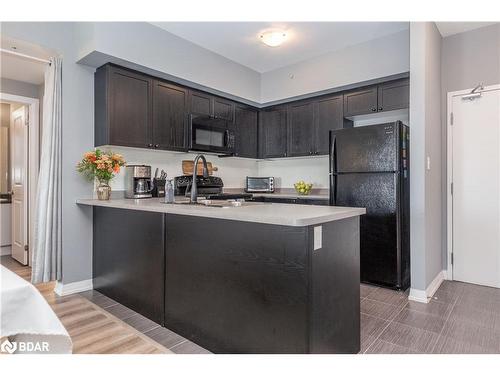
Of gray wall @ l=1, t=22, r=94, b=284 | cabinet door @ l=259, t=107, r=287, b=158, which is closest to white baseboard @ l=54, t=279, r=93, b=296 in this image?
gray wall @ l=1, t=22, r=94, b=284

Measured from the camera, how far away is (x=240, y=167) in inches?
191

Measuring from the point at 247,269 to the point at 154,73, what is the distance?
250 cm

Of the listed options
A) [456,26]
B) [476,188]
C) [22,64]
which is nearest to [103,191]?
[22,64]

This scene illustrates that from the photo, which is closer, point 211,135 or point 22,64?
point 22,64

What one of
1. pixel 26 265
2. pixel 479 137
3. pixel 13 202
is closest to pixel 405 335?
pixel 479 137

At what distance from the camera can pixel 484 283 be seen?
3.19m

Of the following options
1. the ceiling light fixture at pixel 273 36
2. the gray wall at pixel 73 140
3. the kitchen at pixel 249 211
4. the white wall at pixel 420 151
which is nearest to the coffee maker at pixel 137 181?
the kitchen at pixel 249 211

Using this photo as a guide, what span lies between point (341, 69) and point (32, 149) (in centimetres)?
403

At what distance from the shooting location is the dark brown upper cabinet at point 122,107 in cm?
295

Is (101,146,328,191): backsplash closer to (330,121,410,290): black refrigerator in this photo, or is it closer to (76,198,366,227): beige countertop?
(330,121,410,290): black refrigerator

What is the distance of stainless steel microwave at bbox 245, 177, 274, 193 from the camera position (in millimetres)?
4723

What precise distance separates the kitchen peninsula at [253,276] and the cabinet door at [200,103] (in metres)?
1.77

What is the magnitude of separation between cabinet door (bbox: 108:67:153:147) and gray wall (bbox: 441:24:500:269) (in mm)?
3291

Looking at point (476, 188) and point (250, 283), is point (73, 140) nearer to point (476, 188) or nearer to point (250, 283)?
point (250, 283)
